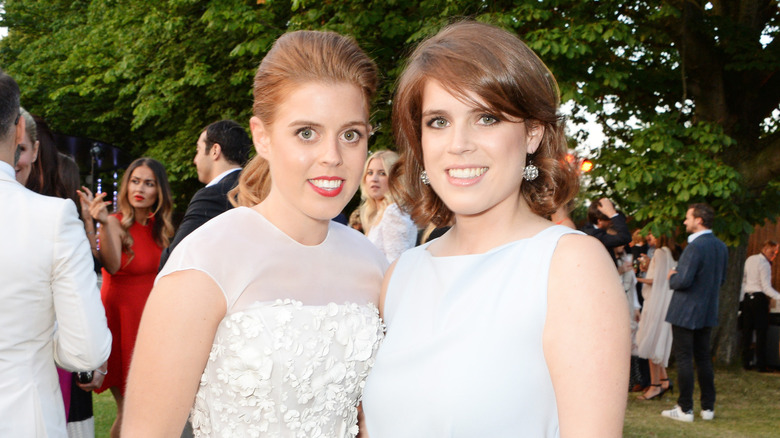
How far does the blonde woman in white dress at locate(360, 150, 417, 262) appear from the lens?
5.64 meters

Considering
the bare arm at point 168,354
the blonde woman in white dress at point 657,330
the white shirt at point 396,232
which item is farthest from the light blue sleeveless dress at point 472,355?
the blonde woman in white dress at point 657,330

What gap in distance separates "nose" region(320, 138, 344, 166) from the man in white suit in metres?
1.04

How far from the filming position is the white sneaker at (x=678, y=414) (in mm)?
8258

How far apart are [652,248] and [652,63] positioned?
304 centimetres

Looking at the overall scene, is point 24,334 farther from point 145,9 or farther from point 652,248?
point 145,9

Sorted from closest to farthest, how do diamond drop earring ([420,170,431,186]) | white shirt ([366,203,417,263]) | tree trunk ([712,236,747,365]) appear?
diamond drop earring ([420,170,431,186])
white shirt ([366,203,417,263])
tree trunk ([712,236,747,365])

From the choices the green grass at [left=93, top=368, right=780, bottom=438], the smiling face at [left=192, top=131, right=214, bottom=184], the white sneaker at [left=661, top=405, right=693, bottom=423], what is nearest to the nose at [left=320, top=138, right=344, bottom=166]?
Answer: the smiling face at [left=192, top=131, right=214, bottom=184]

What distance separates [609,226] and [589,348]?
6581 mm

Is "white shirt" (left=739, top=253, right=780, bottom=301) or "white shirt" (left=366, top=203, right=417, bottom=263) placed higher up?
"white shirt" (left=366, top=203, right=417, bottom=263)

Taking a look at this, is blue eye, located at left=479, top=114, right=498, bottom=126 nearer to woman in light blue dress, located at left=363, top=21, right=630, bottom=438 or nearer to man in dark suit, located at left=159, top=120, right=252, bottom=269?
woman in light blue dress, located at left=363, top=21, right=630, bottom=438

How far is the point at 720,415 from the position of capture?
8.69 meters

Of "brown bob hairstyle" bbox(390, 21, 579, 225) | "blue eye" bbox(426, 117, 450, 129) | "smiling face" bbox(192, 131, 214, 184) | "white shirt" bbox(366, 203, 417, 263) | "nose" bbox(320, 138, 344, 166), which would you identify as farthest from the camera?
"white shirt" bbox(366, 203, 417, 263)

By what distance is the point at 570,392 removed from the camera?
1827 millimetres

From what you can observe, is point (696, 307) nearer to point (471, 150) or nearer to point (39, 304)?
point (471, 150)
